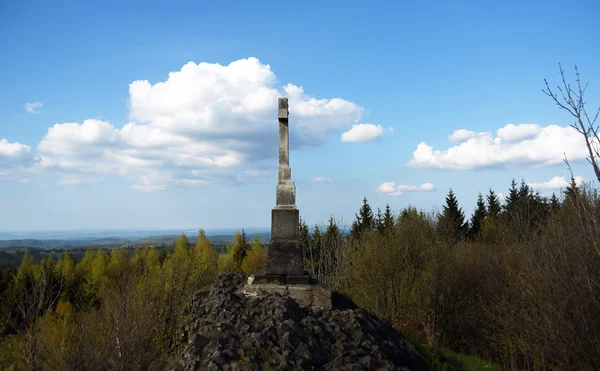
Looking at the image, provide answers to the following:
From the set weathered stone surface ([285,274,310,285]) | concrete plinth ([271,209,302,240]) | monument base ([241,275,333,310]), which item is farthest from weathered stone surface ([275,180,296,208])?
monument base ([241,275,333,310])

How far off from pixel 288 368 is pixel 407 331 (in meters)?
14.2

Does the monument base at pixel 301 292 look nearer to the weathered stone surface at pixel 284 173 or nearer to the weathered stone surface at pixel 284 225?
the weathered stone surface at pixel 284 225

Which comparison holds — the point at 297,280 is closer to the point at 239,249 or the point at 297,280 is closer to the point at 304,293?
the point at 304,293

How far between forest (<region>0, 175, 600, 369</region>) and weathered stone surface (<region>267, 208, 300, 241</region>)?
3.04m

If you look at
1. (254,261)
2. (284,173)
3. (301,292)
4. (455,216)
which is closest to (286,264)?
(301,292)

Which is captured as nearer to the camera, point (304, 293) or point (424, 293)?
point (304, 293)

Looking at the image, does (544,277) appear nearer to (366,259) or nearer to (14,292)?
(366,259)

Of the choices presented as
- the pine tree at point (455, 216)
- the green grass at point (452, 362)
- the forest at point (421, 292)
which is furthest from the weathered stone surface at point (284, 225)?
the pine tree at point (455, 216)

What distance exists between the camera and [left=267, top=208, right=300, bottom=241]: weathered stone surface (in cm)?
954

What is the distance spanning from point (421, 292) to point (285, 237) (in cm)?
1193

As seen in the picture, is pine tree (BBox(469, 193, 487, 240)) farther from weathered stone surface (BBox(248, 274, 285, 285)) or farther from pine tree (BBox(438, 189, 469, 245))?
weathered stone surface (BBox(248, 274, 285, 285))

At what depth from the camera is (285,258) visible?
9406 millimetres

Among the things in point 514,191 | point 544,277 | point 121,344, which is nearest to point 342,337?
point 544,277

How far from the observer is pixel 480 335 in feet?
59.1
